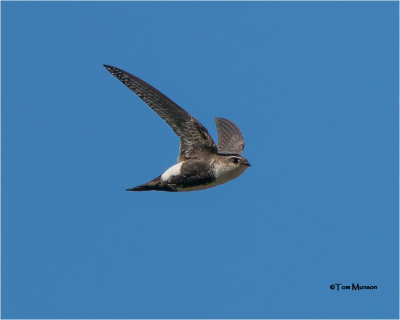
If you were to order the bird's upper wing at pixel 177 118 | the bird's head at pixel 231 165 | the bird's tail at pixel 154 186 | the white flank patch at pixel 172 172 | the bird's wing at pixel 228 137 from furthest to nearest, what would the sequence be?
the bird's wing at pixel 228 137 < the bird's tail at pixel 154 186 < the white flank patch at pixel 172 172 < the bird's upper wing at pixel 177 118 < the bird's head at pixel 231 165

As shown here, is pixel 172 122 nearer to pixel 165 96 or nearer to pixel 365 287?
pixel 165 96

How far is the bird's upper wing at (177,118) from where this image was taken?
53.8 ft

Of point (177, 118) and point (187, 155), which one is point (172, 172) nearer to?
point (187, 155)

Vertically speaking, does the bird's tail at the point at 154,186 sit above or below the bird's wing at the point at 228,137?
below

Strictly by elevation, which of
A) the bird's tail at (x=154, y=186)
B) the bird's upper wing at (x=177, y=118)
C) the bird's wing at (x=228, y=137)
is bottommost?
the bird's tail at (x=154, y=186)

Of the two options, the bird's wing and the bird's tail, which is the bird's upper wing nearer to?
the bird's tail

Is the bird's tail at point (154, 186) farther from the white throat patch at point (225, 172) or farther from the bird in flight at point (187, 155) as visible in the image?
the white throat patch at point (225, 172)

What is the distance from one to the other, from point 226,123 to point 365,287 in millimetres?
4467

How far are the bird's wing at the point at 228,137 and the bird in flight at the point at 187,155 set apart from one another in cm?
155

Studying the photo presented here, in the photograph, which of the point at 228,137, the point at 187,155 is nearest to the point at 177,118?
the point at 187,155

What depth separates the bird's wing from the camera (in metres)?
18.3

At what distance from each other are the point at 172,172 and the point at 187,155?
0.44 metres

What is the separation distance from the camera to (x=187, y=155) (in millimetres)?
16703

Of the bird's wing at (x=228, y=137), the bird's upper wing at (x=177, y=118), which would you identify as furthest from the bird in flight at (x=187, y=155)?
the bird's wing at (x=228, y=137)
